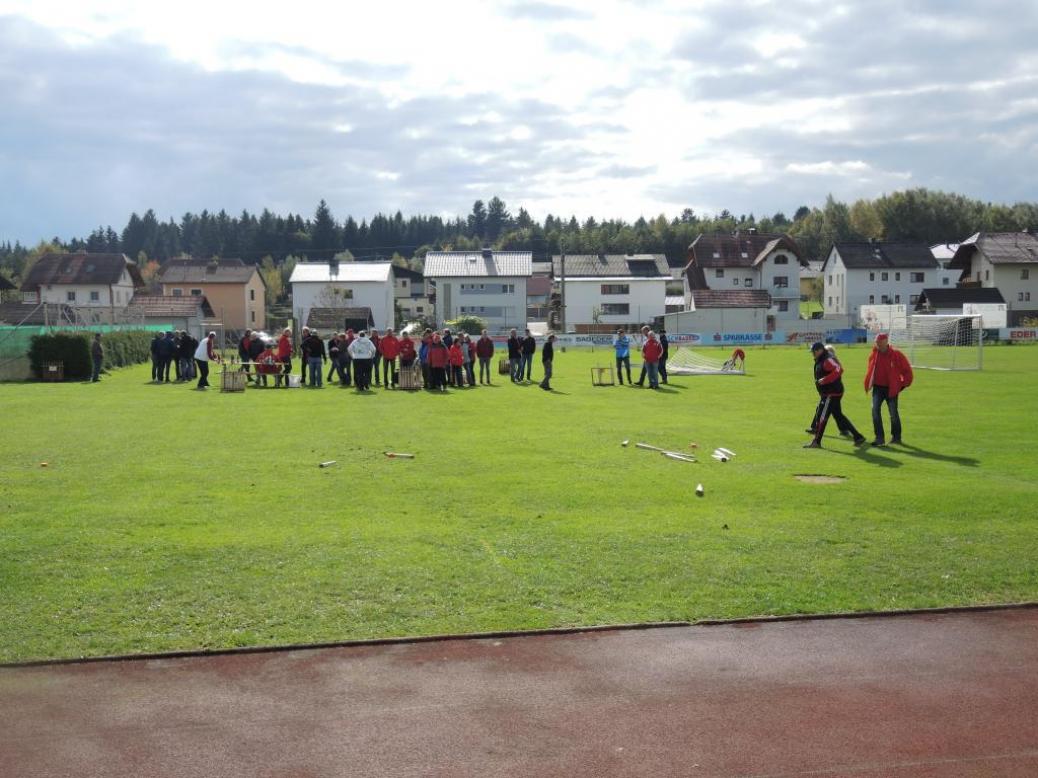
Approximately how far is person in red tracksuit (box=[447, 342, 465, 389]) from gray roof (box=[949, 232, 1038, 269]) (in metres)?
70.5

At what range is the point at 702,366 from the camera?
3691cm

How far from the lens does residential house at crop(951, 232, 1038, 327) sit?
85750mm

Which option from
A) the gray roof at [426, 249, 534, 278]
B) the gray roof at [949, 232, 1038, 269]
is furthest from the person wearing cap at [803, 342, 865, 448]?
the gray roof at [949, 232, 1038, 269]

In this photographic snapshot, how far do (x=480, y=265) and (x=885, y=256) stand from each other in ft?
129

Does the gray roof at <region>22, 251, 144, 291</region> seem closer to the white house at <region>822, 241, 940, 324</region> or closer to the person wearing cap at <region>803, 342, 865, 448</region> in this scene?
the white house at <region>822, 241, 940, 324</region>

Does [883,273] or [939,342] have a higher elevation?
[883,273]

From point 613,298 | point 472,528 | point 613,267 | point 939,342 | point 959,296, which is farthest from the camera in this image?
point 613,267

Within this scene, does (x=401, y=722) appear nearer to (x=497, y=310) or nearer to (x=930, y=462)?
(x=930, y=462)

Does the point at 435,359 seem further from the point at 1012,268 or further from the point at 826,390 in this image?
the point at 1012,268

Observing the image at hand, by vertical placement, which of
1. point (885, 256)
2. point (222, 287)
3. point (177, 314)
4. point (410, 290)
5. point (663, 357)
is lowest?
point (663, 357)

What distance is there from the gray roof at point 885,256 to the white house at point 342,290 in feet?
146

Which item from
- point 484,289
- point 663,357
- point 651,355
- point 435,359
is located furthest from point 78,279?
point 651,355

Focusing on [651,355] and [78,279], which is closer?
[651,355]

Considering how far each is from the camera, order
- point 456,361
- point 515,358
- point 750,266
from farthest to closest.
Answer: point 750,266, point 515,358, point 456,361
